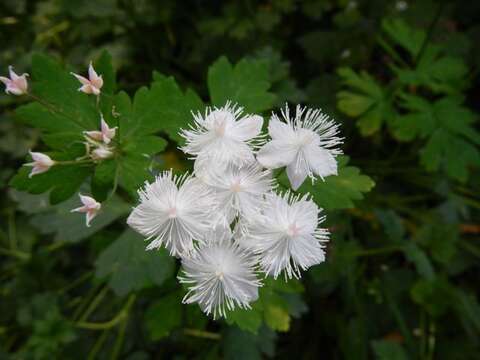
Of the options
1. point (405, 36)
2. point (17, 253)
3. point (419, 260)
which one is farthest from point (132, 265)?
point (405, 36)

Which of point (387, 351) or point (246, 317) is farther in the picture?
point (387, 351)

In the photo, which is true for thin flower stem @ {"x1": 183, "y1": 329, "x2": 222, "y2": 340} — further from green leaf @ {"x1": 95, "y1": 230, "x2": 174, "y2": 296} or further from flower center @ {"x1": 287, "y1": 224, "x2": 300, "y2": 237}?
flower center @ {"x1": 287, "y1": 224, "x2": 300, "y2": 237}

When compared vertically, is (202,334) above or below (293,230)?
above

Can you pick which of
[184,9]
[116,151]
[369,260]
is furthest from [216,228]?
[184,9]

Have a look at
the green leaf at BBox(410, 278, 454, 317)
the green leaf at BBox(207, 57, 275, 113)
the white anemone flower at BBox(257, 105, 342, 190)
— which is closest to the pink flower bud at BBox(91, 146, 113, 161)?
the white anemone flower at BBox(257, 105, 342, 190)

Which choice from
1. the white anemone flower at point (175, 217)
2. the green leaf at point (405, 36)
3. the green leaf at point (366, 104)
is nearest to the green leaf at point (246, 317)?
the white anemone flower at point (175, 217)

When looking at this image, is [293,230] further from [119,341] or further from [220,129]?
[119,341]

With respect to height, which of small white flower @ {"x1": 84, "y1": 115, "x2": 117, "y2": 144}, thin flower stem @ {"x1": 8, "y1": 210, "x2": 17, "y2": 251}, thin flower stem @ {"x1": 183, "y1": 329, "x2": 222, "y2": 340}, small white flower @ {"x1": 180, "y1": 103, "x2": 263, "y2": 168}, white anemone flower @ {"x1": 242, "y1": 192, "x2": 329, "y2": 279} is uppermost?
thin flower stem @ {"x1": 8, "y1": 210, "x2": 17, "y2": 251}
